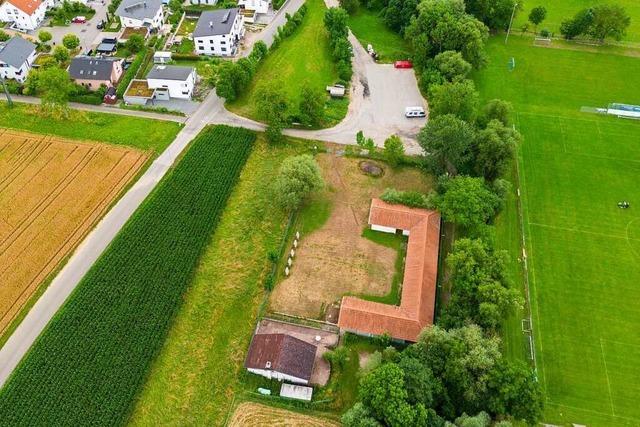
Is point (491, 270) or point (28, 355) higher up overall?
point (491, 270)

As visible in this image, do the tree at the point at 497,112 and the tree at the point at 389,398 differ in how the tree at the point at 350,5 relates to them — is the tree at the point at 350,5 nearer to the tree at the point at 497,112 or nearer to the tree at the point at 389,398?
the tree at the point at 497,112

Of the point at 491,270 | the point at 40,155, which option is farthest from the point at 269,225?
the point at 40,155

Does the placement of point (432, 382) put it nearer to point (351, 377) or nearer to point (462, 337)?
point (462, 337)

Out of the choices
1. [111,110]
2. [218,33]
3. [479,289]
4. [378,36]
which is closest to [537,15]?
[378,36]

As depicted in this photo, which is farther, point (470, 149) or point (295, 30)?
point (295, 30)

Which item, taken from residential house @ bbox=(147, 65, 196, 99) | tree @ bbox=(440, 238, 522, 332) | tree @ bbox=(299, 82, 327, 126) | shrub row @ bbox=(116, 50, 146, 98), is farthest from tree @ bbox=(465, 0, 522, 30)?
shrub row @ bbox=(116, 50, 146, 98)

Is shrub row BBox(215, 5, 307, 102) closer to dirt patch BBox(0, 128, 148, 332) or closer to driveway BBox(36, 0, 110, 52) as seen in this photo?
dirt patch BBox(0, 128, 148, 332)
